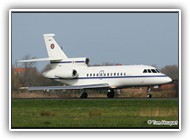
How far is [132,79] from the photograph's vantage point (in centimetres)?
4094

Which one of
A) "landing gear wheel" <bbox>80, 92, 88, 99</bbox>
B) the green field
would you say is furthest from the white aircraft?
the green field

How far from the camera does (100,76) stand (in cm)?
4247

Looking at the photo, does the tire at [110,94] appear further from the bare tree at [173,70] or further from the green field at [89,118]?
the bare tree at [173,70]

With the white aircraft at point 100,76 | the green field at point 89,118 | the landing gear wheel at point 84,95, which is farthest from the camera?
the landing gear wheel at point 84,95

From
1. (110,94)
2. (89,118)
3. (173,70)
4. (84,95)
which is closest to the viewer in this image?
(89,118)

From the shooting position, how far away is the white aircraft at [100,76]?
4009cm

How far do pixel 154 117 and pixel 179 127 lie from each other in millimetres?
3108

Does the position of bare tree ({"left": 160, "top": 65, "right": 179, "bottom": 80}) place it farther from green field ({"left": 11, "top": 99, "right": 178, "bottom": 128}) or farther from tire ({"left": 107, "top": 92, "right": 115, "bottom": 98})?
tire ({"left": 107, "top": 92, "right": 115, "bottom": 98})

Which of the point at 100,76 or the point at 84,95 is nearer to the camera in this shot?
the point at 84,95

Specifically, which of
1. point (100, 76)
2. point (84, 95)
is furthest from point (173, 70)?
point (100, 76)

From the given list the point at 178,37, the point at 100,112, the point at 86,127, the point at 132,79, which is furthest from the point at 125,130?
the point at 132,79

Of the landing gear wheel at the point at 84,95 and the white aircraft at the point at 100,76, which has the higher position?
the white aircraft at the point at 100,76

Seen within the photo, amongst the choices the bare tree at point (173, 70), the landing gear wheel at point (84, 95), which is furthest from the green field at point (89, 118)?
the landing gear wheel at point (84, 95)

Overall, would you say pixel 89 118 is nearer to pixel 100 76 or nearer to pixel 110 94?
pixel 110 94
